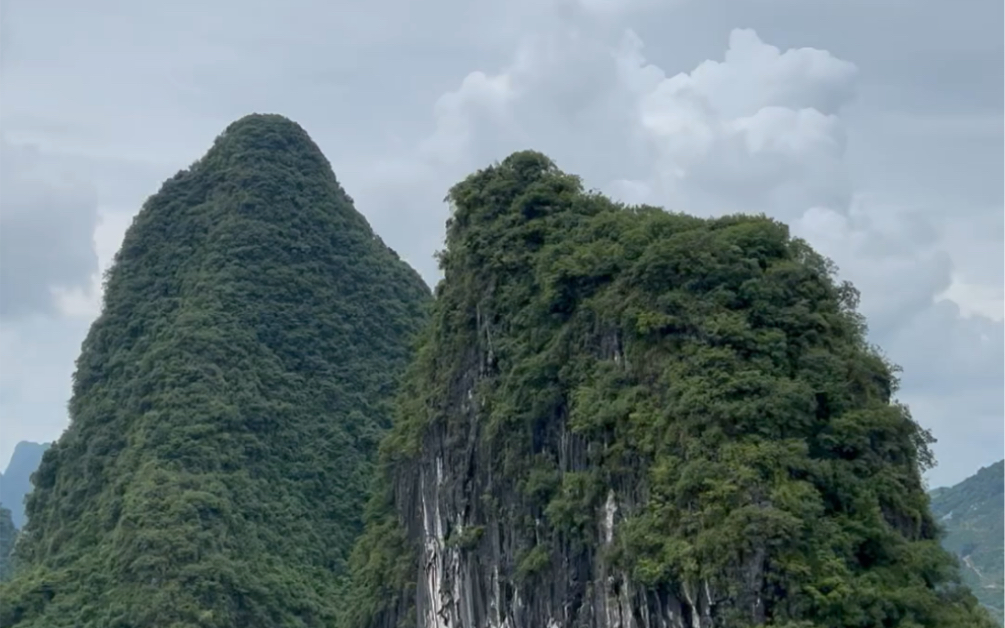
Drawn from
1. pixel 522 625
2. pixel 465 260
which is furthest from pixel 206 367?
pixel 522 625

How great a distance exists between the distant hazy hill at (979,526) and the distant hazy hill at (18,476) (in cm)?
7056

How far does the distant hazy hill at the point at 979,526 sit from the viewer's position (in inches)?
2264

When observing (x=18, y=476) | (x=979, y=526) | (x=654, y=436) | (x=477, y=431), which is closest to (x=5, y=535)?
(x=477, y=431)

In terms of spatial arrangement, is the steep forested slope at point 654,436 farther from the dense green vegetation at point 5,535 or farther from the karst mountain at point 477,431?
the dense green vegetation at point 5,535

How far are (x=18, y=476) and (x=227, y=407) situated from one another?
345 feet

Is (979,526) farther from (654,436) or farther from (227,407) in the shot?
(654,436)

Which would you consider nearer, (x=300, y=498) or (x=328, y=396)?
(x=300, y=498)

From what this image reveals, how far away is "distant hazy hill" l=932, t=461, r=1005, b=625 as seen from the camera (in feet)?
189

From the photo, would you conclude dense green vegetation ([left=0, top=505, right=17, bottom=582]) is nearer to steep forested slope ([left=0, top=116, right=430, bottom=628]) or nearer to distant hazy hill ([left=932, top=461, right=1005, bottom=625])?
steep forested slope ([left=0, top=116, right=430, bottom=628])

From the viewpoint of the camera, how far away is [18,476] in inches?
5123

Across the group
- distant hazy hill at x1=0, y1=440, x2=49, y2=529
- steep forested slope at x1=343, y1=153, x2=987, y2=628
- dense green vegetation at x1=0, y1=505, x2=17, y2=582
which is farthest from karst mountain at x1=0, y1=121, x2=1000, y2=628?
distant hazy hill at x1=0, y1=440, x2=49, y2=529

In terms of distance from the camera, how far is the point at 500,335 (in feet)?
73.4

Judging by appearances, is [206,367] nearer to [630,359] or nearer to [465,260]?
[465,260]

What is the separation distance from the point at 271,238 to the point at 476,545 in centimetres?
1581
